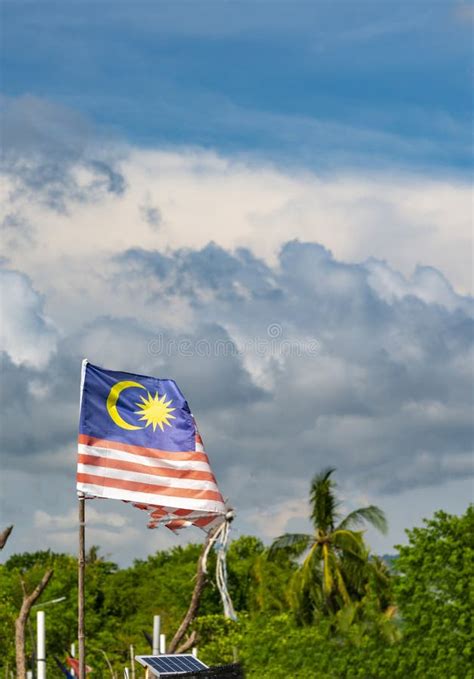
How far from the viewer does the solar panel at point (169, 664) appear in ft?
66.5

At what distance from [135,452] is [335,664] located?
44518mm

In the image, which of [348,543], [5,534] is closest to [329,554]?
[348,543]

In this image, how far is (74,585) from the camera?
10056cm

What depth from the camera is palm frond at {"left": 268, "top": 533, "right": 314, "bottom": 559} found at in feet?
266

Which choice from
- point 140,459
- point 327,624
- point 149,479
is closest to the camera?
point 149,479

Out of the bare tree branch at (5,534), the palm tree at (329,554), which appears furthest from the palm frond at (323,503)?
the bare tree branch at (5,534)

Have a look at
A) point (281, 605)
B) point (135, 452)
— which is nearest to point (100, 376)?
point (135, 452)

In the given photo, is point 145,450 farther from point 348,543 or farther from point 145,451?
point 348,543

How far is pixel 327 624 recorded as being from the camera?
226 ft

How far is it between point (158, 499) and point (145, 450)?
2.97 feet

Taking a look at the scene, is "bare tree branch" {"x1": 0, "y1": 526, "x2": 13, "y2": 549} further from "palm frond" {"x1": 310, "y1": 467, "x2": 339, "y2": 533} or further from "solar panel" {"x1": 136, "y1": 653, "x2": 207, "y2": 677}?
"palm frond" {"x1": 310, "y1": 467, "x2": 339, "y2": 533}

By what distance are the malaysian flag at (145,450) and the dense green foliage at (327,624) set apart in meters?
33.9

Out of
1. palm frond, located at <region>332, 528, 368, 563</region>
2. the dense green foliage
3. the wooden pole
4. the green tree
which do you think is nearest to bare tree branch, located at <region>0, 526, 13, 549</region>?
the wooden pole

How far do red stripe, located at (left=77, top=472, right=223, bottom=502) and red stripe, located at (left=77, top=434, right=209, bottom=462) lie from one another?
544 mm
